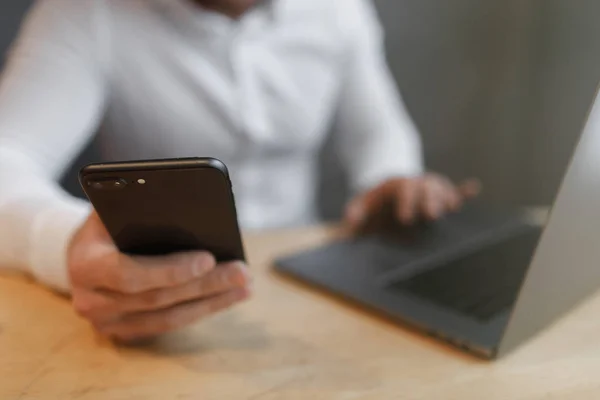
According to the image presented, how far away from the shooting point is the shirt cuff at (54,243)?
2.08ft

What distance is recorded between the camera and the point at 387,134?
3.92 feet

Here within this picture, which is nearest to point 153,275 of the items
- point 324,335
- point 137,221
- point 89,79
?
point 137,221

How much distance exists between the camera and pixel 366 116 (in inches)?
47.7

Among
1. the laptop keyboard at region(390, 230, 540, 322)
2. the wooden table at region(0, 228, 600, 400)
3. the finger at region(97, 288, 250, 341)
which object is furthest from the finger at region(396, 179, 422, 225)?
the finger at region(97, 288, 250, 341)

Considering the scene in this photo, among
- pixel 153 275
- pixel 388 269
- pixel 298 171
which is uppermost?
pixel 153 275

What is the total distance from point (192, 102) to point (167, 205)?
1.65 feet

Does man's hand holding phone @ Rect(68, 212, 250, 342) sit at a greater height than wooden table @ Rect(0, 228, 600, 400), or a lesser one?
greater

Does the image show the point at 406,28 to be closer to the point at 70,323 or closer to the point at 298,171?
the point at 298,171

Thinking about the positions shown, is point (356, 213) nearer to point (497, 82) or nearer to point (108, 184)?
point (108, 184)

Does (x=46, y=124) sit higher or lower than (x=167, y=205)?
lower

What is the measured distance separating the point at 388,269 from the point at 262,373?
22 centimetres

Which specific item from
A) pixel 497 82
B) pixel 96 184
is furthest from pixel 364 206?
pixel 497 82

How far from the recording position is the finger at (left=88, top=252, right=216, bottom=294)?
0.53 meters

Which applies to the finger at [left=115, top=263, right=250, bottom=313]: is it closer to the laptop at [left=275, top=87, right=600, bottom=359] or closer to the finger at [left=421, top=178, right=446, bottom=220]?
the laptop at [left=275, top=87, right=600, bottom=359]
